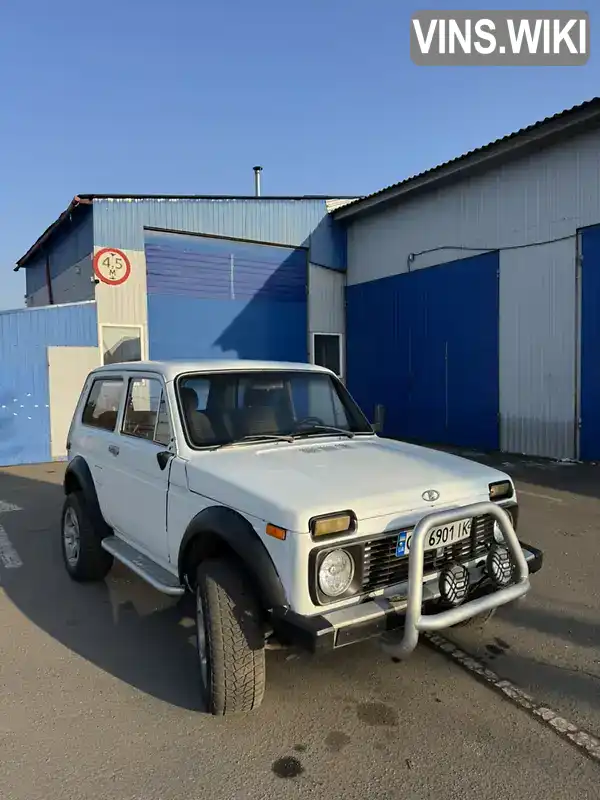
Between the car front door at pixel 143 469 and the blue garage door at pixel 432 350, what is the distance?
8.79m

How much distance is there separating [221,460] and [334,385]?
4.90 feet

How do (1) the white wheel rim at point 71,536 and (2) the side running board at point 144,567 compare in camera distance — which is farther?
(1) the white wheel rim at point 71,536

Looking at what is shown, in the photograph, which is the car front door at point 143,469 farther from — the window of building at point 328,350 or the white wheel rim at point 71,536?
the window of building at point 328,350

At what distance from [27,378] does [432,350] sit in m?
8.42

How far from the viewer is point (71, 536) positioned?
5.05 meters

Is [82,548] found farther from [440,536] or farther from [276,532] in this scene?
[440,536]

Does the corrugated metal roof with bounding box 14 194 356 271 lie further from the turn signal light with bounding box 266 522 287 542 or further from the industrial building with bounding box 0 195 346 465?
the turn signal light with bounding box 266 522 287 542

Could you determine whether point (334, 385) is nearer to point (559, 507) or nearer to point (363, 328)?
point (559, 507)

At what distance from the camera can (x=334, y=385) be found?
459 cm

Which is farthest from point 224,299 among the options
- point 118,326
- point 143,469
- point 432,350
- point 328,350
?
point 143,469

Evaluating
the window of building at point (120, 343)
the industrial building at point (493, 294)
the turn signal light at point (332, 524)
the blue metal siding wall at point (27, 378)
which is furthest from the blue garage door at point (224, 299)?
the turn signal light at point (332, 524)

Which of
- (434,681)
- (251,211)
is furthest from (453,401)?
(434,681)

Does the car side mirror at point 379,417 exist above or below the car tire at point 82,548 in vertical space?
above

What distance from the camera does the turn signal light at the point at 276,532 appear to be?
104 inches
